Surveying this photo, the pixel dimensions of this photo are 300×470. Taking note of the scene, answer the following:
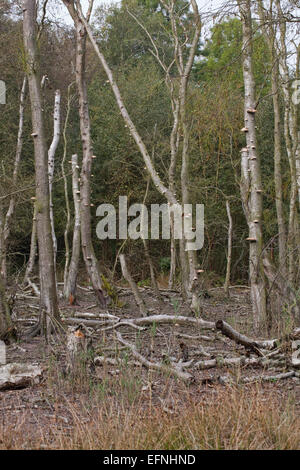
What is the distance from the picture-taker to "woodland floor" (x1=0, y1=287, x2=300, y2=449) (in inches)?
132

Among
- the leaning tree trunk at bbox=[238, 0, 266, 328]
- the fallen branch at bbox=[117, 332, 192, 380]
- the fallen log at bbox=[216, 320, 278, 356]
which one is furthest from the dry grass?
the leaning tree trunk at bbox=[238, 0, 266, 328]

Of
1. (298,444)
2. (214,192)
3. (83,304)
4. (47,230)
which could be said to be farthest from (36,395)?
(214,192)

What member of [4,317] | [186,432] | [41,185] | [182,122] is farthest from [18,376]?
[182,122]

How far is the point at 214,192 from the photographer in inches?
637

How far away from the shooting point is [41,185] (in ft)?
23.1

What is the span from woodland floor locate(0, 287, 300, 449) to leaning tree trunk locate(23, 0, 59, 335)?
51 centimetres

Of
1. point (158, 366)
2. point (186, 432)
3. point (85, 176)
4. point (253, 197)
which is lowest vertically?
point (158, 366)

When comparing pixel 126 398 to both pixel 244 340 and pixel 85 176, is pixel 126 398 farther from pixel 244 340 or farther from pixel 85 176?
pixel 85 176

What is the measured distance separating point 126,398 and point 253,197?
12.2ft

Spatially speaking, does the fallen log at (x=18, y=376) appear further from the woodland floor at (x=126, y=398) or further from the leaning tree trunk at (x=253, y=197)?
the leaning tree trunk at (x=253, y=197)

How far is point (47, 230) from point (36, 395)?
2741mm

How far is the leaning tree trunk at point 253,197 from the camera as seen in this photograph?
7168 mm

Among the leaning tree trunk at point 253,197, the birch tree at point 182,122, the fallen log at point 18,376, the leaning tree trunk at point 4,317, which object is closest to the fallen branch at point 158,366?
the fallen log at point 18,376

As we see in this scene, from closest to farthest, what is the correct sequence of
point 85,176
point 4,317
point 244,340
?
point 244,340
point 4,317
point 85,176
